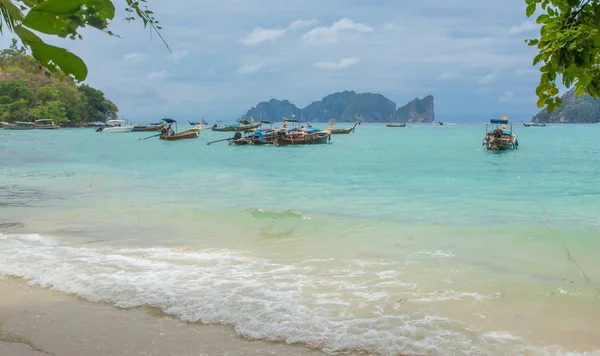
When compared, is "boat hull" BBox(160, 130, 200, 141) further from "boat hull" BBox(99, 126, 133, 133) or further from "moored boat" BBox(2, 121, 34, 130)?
"moored boat" BBox(2, 121, 34, 130)

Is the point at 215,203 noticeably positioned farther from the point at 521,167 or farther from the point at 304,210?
the point at 521,167

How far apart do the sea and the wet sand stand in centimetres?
19

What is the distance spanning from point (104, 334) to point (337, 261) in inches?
150

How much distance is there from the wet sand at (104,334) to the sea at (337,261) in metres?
0.19

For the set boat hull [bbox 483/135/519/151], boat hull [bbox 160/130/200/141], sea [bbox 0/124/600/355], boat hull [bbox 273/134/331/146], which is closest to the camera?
sea [bbox 0/124/600/355]

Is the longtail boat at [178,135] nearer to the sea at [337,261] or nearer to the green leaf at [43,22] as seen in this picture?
the sea at [337,261]

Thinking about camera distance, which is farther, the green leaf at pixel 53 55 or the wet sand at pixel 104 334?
the wet sand at pixel 104 334

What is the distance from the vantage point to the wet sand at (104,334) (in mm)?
4133

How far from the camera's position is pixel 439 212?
42.1ft

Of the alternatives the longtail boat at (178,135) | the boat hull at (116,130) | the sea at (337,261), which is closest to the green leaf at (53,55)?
the sea at (337,261)

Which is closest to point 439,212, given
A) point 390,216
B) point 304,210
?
point 390,216

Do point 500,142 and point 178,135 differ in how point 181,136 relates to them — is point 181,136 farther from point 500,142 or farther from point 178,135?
point 500,142

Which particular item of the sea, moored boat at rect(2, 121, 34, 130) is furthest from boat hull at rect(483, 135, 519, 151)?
moored boat at rect(2, 121, 34, 130)

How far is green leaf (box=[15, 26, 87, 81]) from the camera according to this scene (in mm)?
1012
